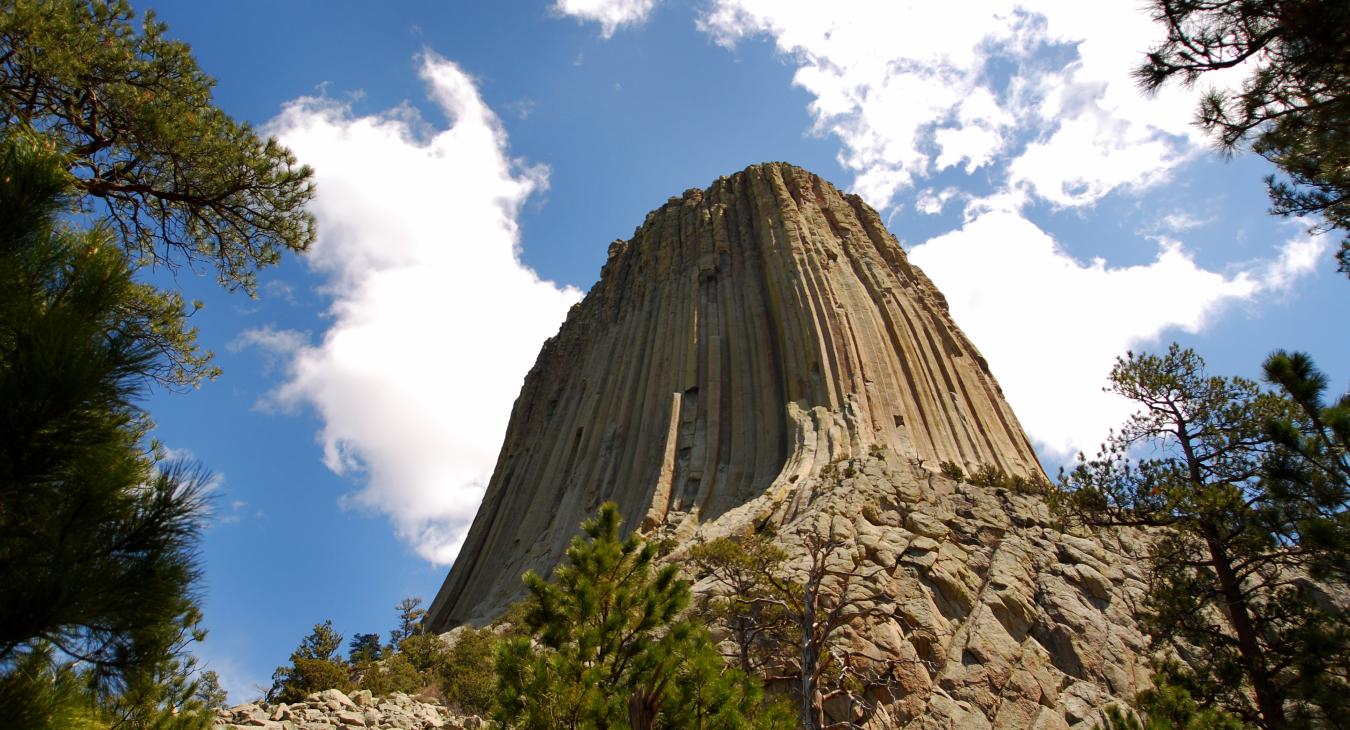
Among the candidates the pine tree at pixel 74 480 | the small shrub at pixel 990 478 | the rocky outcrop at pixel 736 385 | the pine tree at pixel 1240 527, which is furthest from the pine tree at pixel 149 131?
the small shrub at pixel 990 478

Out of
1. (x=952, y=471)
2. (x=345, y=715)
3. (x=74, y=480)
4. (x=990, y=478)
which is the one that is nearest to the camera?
(x=74, y=480)

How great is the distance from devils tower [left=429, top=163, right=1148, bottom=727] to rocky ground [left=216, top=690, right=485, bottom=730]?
880 centimetres

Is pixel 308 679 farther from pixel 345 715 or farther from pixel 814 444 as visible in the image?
pixel 814 444

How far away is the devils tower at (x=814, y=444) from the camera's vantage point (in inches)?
684

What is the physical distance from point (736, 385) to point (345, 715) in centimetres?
2501

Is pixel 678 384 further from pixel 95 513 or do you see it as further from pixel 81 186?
pixel 95 513

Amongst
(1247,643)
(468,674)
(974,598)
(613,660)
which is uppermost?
(974,598)

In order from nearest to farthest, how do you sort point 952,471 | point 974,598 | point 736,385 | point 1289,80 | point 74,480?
point 74,480 < point 1289,80 < point 974,598 < point 952,471 < point 736,385

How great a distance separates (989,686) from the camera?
15.7m

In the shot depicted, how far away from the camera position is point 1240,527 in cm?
988

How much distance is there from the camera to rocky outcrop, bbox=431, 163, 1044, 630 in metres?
31.6

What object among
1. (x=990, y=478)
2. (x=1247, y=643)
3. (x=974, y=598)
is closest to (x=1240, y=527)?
(x=1247, y=643)

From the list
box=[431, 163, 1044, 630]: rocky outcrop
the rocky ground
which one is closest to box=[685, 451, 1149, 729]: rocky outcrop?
box=[431, 163, 1044, 630]: rocky outcrop

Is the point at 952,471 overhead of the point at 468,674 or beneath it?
overhead
